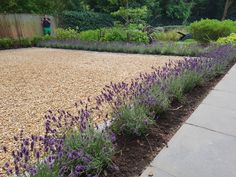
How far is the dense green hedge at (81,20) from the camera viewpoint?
16422mm

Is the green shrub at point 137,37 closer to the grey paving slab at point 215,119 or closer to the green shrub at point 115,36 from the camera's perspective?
the green shrub at point 115,36

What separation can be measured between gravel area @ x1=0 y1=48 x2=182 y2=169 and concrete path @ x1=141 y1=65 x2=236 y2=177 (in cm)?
135

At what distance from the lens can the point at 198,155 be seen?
73.9 inches

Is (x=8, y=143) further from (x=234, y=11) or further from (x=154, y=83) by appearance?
(x=234, y=11)

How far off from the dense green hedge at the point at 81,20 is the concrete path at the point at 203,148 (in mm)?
14126

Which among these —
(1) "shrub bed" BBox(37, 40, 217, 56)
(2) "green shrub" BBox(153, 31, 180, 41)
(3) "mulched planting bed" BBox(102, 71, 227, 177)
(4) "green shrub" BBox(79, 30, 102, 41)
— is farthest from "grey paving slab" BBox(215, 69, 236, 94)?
(2) "green shrub" BBox(153, 31, 180, 41)

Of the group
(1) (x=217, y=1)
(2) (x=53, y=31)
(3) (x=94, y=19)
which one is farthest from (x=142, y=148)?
(1) (x=217, y=1)

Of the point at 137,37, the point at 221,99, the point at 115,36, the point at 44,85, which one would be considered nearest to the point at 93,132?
the point at 221,99

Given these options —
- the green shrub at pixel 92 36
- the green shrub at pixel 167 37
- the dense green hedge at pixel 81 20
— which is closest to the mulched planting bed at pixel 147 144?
the green shrub at pixel 92 36

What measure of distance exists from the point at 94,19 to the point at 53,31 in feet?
10.7

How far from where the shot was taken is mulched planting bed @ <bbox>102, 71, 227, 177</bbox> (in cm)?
179

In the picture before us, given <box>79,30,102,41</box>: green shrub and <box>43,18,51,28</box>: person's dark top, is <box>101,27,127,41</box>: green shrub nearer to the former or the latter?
<box>79,30,102,41</box>: green shrub

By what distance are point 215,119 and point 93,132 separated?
1.28 metres

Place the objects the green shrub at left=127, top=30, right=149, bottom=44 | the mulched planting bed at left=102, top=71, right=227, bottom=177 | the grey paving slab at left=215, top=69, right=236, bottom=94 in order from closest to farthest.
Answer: the mulched planting bed at left=102, top=71, right=227, bottom=177
the grey paving slab at left=215, top=69, right=236, bottom=94
the green shrub at left=127, top=30, right=149, bottom=44
